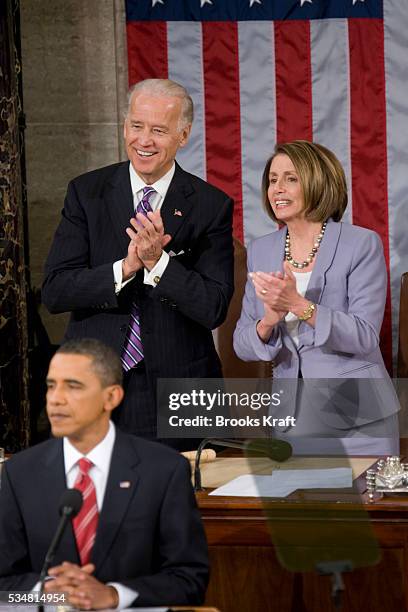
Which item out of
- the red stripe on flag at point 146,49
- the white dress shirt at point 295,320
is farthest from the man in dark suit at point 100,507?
the red stripe on flag at point 146,49

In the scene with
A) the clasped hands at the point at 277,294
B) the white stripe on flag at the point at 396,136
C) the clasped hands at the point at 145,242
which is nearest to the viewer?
the clasped hands at the point at 145,242

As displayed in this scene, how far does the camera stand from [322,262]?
3449 mm

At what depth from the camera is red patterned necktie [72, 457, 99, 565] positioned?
1.97 m

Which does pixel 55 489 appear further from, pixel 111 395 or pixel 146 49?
pixel 146 49

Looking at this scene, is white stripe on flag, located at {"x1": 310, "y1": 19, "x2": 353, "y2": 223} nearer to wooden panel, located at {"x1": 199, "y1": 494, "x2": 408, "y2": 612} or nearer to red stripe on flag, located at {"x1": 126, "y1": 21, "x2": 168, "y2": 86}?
red stripe on flag, located at {"x1": 126, "y1": 21, "x2": 168, "y2": 86}

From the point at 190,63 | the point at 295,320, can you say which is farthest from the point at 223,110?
the point at 295,320

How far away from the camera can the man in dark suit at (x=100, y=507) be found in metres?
1.96

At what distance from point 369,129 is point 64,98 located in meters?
1.62

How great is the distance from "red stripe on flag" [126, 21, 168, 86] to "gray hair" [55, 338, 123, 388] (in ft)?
12.3

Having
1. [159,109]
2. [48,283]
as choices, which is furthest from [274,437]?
[159,109]

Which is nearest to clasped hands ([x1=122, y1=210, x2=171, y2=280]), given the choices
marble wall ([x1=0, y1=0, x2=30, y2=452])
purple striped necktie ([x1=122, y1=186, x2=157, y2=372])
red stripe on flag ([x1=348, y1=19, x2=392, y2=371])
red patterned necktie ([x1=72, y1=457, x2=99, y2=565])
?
purple striped necktie ([x1=122, y1=186, x2=157, y2=372])

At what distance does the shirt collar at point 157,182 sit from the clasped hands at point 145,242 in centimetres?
21

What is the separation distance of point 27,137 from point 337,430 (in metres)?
2.98

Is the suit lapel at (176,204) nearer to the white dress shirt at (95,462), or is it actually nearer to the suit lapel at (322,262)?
the suit lapel at (322,262)
